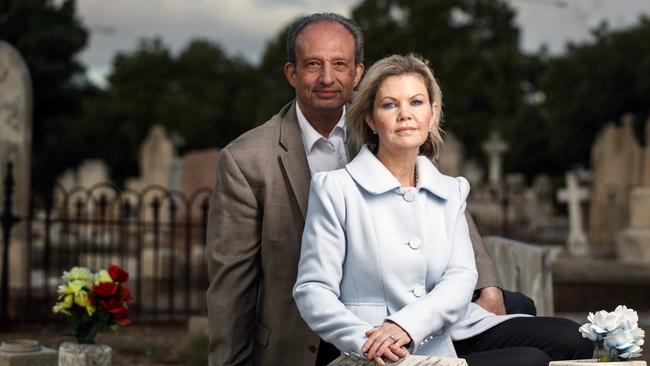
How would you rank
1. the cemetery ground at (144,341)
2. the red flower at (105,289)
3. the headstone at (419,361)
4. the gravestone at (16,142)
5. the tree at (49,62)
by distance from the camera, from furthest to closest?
the tree at (49,62) → the gravestone at (16,142) → the cemetery ground at (144,341) → the red flower at (105,289) → the headstone at (419,361)

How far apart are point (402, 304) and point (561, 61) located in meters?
42.7

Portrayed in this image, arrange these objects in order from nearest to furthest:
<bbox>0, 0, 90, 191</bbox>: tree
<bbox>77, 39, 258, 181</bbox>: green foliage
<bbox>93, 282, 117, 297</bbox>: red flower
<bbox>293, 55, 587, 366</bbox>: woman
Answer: <bbox>293, 55, 587, 366</bbox>: woman < <bbox>93, 282, 117, 297</bbox>: red flower < <bbox>0, 0, 90, 191</bbox>: tree < <bbox>77, 39, 258, 181</bbox>: green foliage

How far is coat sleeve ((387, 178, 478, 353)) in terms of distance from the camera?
288 centimetres

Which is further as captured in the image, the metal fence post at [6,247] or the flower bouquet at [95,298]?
the metal fence post at [6,247]

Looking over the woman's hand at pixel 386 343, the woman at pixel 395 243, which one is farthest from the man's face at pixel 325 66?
the woman's hand at pixel 386 343

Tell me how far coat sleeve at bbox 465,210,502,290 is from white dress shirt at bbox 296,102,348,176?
0.51m

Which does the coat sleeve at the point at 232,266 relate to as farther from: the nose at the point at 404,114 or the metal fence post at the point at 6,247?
the metal fence post at the point at 6,247

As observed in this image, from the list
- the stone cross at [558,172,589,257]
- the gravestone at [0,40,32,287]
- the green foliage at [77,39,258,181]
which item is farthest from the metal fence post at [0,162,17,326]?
the green foliage at [77,39,258,181]

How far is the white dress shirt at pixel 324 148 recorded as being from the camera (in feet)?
11.6

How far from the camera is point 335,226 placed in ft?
9.87

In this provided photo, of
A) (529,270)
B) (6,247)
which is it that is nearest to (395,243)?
(529,270)

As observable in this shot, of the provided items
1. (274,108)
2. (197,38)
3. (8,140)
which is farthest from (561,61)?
(8,140)

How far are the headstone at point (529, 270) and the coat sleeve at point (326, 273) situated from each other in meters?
2.40

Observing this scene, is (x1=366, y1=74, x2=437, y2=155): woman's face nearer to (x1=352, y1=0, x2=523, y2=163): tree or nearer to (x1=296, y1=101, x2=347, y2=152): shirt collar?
(x1=296, y1=101, x2=347, y2=152): shirt collar
